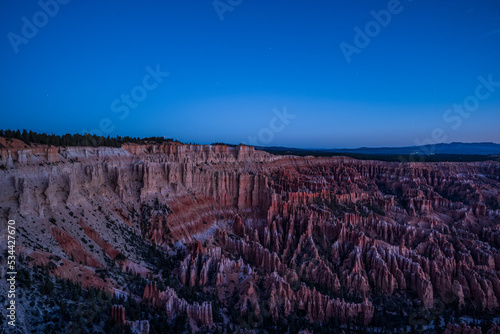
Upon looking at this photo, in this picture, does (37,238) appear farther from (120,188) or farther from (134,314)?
(120,188)

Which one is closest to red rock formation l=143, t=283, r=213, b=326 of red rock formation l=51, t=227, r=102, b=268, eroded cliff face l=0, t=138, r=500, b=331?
eroded cliff face l=0, t=138, r=500, b=331

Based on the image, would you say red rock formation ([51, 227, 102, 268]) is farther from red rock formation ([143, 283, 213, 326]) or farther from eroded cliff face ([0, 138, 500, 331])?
red rock formation ([143, 283, 213, 326])

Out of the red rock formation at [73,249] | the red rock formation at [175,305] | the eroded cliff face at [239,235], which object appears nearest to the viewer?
the red rock formation at [175,305]

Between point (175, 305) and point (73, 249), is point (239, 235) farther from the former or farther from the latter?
point (73, 249)

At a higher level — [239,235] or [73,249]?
[73,249]

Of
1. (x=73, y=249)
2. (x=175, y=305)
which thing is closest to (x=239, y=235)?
(x=175, y=305)

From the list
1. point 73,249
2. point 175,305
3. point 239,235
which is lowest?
point 239,235

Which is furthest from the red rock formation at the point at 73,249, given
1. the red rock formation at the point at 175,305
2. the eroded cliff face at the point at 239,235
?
the red rock formation at the point at 175,305

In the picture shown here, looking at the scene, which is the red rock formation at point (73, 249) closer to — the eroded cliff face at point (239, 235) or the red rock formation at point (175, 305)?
the eroded cliff face at point (239, 235)

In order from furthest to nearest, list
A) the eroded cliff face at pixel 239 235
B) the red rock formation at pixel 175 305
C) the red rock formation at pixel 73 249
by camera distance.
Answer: the eroded cliff face at pixel 239 235, the red rock formation at pixel 73 249, the red rock formation at pixel 175 305
